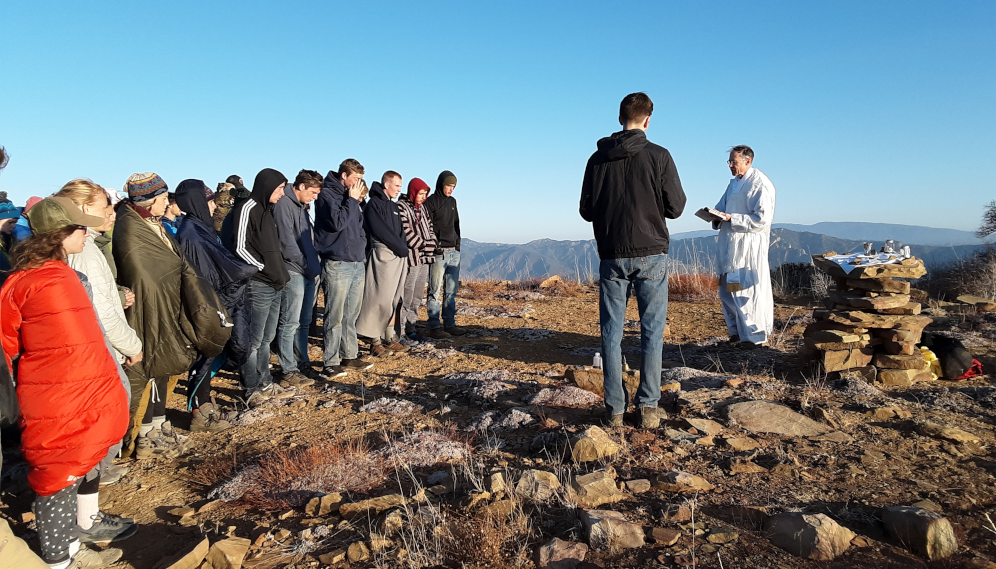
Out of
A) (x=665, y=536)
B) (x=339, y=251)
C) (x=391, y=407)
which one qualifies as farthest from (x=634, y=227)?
(x=339, y=251)

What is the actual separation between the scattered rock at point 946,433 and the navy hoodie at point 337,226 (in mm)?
5133

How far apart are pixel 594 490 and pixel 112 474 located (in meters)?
3.16

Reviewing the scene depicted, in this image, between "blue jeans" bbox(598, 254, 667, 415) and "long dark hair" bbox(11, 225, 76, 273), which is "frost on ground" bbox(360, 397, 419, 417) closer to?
"blue jeans" bbox(598, 254, 667, 415)

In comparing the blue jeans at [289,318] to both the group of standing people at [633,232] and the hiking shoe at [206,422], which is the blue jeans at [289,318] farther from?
the group of standing people at [633,232]

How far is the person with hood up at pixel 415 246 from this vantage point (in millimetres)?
7395

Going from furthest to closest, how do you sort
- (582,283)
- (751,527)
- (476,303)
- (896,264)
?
1. (582,283)
2. (476,303)
3. (896,264)
4. (751,527)

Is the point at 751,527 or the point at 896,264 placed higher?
the point at 896,264

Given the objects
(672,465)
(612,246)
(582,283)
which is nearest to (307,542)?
(672,465)

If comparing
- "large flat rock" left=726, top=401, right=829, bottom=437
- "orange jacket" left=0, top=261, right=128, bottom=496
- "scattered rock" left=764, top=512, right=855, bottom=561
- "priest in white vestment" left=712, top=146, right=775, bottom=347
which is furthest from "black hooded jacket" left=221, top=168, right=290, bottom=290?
"priest in white vestment" left=712, top=146, right=775, bottom=347

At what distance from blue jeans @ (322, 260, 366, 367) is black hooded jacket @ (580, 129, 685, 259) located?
129 inches

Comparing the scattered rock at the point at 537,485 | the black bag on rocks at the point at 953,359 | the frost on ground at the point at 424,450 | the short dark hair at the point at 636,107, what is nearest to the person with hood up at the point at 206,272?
the frost on ground at the point at 424,450

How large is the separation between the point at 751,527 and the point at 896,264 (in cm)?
427

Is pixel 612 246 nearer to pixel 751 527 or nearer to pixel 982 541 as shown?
pixel 751 527

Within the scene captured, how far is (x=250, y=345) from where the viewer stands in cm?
521
